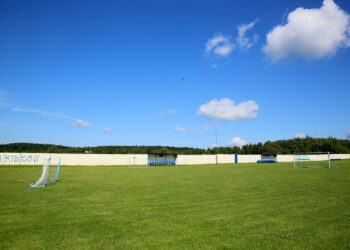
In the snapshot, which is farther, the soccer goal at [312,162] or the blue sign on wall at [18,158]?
the soccer goal at [312,162]

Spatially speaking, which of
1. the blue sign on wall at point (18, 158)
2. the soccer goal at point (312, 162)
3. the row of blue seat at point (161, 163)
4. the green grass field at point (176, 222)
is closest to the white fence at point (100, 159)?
the blue sign on wall at point (18, 158)

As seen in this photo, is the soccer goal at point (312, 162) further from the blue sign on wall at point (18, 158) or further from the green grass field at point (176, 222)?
the blue sign on wall at point (18, 158)

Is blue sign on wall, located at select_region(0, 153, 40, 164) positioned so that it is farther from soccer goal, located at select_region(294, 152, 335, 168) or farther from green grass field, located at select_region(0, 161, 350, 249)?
soccer goal, located at select_region(294, 152, 335, 168)

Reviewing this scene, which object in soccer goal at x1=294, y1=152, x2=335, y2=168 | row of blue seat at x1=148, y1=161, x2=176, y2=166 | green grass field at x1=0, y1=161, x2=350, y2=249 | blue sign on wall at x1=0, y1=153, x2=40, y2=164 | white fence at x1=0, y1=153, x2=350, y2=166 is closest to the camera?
green grass field at x1=0, y1=161, x2=350, y2=249

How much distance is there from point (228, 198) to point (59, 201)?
723cm

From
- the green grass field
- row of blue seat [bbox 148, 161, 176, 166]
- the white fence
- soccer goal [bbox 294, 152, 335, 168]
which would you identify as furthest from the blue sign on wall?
soccer goal [bbox 294, 152, 335, 168]

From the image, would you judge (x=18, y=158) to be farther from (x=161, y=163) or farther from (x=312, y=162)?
(x=312, y=162)

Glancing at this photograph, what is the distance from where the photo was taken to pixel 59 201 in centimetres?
990

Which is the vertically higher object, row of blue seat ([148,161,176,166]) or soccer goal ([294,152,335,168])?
soccer goal ([294,152,335,168])

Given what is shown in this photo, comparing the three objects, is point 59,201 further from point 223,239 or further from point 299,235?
point 299,235

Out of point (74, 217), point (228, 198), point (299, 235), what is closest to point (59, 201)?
point (74, 217)

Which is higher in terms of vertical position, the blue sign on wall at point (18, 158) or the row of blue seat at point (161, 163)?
the blue sign on wall at point (18, 158)

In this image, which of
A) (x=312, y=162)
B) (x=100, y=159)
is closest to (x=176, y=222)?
(x=100, y=159)

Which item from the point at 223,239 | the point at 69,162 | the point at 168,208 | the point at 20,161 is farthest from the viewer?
the point at 69,162
